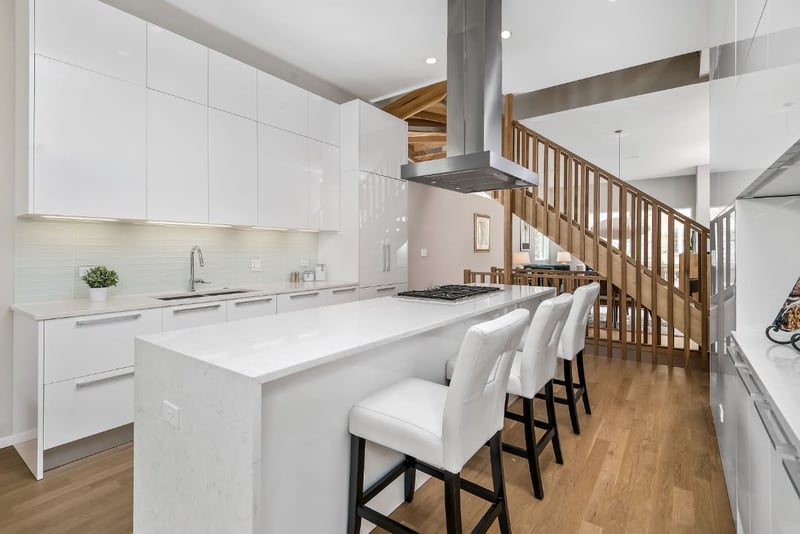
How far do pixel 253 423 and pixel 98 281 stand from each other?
2200 mm

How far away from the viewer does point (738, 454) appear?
1545 millimetres

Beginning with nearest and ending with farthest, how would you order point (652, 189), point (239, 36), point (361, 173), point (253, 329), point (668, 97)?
point (253, 329) → point (239, 36) → point (361, 173) → point (668, 97) → point (652, 189)

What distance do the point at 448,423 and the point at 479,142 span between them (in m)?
2.11

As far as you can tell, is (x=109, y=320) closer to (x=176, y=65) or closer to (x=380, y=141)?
(x=176, y=65)

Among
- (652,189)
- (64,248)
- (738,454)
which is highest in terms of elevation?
(652,189)

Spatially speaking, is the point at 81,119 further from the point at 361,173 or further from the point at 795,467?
the point at 795,467

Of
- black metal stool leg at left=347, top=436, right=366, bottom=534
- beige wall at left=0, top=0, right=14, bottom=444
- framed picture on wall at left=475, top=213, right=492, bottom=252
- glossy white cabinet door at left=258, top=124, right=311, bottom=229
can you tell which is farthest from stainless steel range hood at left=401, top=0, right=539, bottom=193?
framed picture on wall at left=475, top=213, right=492, bottom=252

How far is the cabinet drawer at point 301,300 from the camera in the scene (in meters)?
3.38

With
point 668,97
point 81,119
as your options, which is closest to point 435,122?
point 668,97

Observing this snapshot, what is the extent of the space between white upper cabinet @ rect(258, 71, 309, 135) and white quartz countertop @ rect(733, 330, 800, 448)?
3.52 meters

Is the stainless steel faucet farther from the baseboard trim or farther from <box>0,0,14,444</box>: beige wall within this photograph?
the baseboard trim

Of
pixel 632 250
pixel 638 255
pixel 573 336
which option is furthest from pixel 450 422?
pixel 632 250

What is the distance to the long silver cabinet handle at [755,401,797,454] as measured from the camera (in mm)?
854

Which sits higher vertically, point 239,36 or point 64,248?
point 239,36
